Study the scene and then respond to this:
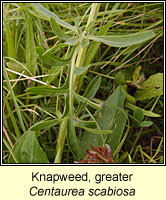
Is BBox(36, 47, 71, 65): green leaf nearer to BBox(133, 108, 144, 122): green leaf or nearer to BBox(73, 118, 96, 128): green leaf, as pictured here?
BBox(73, 118, 96, 128): green leaf

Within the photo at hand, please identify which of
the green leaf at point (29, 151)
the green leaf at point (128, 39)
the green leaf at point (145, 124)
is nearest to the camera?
the green leaf at point (128, 39)

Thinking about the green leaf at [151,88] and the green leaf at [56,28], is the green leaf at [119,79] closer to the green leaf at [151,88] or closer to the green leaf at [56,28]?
the green leaf at [151,88]

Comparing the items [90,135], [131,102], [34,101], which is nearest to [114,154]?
[90,135]

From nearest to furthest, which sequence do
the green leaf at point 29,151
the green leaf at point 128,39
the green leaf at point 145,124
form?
the green leaf at point 128,39 < the green leaf at point 29,151 < the green leaf at point 145,124

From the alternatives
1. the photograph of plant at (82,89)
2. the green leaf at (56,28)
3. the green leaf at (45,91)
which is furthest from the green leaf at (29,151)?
the green leaf at (56,28)

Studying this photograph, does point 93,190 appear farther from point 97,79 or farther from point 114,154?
point 97,79

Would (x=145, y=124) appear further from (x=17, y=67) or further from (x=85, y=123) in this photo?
(x=17, y=67)
